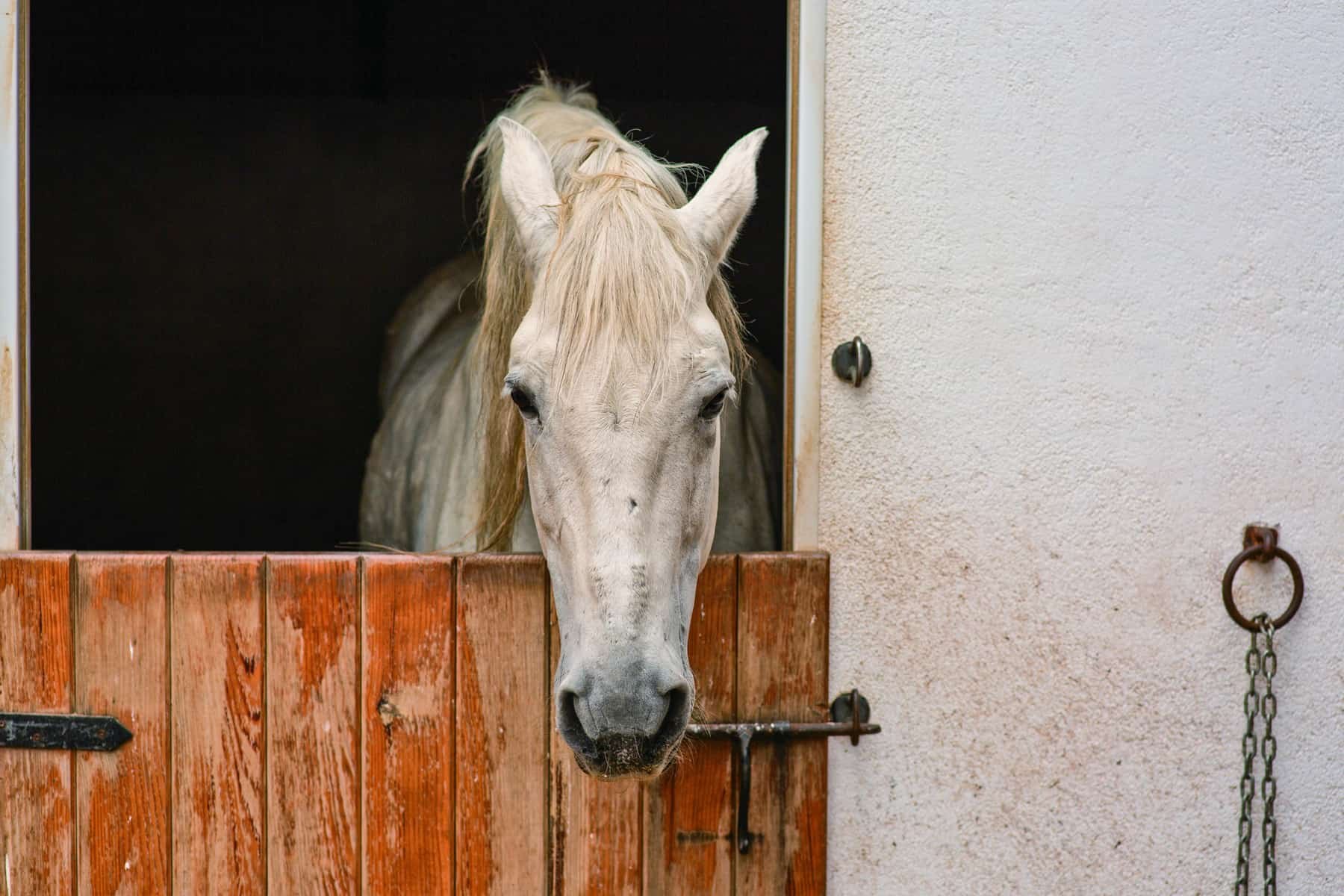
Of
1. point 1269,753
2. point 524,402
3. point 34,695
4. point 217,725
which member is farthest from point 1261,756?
point 34,695

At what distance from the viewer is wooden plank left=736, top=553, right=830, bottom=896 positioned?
1741mm

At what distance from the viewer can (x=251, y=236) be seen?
4309 mm

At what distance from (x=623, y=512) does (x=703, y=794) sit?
1.89ft

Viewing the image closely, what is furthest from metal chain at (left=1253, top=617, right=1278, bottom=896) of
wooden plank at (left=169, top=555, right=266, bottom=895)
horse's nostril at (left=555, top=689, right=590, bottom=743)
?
wooden plank at (left=169, top=555, right=266, bottom=895)

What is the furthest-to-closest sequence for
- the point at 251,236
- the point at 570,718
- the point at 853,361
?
1. the point at 251,236
2. the point at 853,361
3. the point at 570,718

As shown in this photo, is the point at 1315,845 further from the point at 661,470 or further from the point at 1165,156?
the point at 661,470

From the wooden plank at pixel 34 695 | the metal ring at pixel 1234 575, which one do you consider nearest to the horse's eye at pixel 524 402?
the wooden plank at pixel 34 695

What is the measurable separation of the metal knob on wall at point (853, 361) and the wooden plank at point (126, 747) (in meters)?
1.07

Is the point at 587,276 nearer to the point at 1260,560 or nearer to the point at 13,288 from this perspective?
the point at 13,288

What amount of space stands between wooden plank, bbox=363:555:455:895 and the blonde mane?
211 mm

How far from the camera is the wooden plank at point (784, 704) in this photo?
68.6 inches

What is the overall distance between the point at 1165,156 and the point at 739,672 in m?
1.05

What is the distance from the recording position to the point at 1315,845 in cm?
181

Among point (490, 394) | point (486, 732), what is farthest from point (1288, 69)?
point (486, 732)
